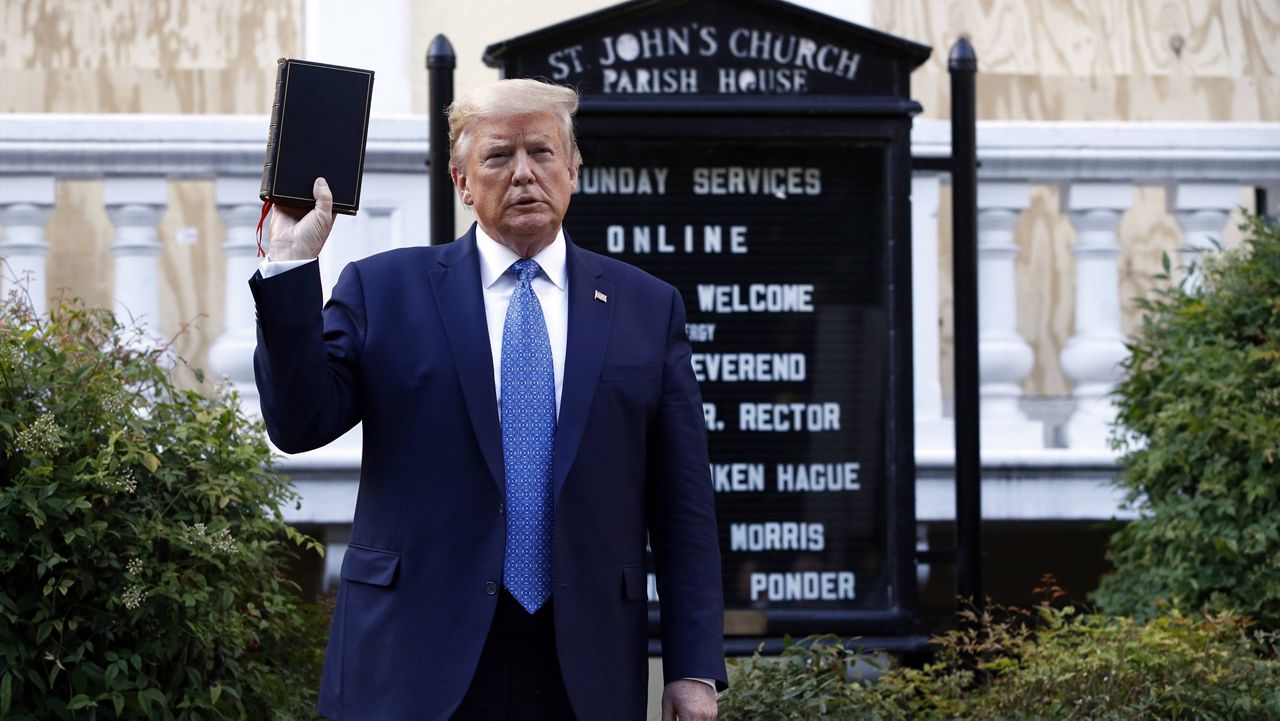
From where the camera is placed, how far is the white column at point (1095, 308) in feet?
18.6

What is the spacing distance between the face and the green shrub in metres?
1.56

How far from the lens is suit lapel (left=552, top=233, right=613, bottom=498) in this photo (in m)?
2.80

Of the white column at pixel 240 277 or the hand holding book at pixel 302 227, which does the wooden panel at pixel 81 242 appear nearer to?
the white column at pixel 240 277

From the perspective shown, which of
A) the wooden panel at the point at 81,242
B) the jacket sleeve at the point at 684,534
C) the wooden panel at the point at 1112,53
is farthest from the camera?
the wooden panel at the point at 1112,53

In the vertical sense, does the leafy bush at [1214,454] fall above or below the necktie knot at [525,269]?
below

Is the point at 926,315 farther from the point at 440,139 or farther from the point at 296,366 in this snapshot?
the point at 296,366

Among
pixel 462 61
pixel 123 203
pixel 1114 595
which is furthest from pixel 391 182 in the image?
pixel 1114 595

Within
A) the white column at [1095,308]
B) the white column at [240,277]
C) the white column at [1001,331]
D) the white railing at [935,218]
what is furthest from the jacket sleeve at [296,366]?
the white column at [1095,308]

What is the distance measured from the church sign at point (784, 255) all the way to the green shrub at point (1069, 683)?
0.41m

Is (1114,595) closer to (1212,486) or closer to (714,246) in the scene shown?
(1212,486)

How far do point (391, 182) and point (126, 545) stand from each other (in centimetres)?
224

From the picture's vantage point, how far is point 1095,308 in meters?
5.76

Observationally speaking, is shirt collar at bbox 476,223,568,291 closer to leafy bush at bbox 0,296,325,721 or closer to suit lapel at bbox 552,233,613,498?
suit lapel at bbox 552,233,613,498

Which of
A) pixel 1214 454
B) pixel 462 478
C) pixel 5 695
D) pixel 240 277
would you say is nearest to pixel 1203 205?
pixel 1214 454
